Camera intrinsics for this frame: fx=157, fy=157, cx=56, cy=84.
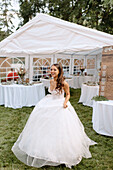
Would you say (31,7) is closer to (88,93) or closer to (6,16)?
(88,93)

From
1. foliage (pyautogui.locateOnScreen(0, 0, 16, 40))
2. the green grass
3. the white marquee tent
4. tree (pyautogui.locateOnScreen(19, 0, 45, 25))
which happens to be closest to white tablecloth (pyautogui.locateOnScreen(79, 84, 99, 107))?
the green grass

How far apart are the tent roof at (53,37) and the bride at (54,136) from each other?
183cm

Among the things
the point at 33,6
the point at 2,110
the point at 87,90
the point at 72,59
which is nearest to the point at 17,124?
the point at 2,110

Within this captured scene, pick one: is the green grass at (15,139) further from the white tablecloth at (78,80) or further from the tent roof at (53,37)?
the white tablecloth at (78,80)

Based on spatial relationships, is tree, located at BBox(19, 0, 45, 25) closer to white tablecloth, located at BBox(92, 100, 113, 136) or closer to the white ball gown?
white tablecloth, located at BBox(92, 100, 113, 136)

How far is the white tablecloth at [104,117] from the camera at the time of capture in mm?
3510

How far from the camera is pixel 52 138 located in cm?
237

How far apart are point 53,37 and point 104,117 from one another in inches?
103

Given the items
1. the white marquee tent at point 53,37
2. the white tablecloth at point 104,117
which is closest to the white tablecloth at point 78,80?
the white marquee tent at point 53,37

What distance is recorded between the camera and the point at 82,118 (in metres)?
4.70

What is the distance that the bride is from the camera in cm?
234

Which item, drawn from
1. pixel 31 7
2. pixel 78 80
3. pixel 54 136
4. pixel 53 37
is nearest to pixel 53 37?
pixel 53 37

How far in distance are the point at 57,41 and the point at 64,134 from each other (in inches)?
116

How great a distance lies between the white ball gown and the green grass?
0.41 ft
